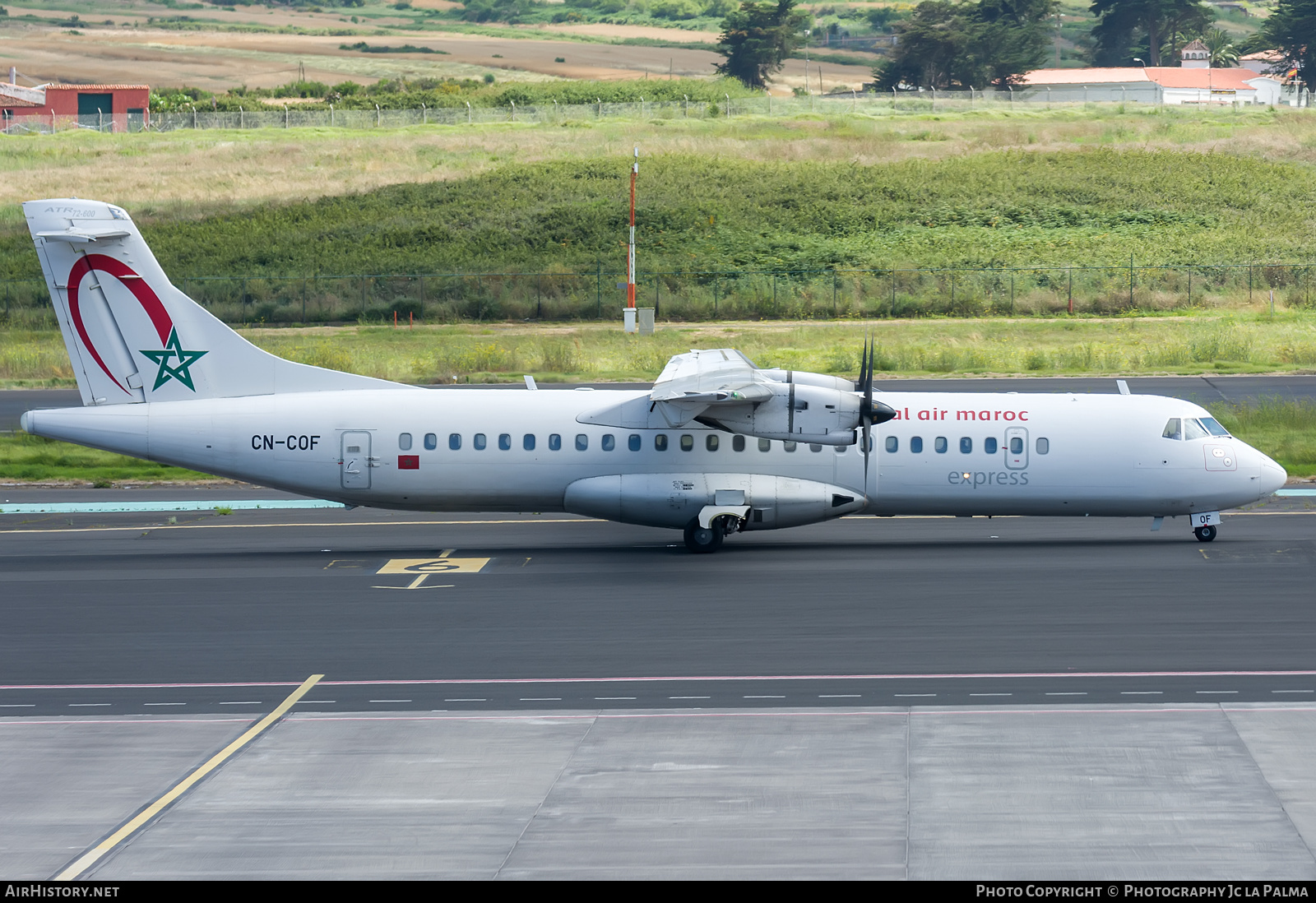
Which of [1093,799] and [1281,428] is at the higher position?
[1093,799]

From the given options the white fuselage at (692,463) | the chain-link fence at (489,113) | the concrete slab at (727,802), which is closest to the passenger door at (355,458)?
the white fuselage at (692,463)

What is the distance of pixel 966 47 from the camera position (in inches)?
5719

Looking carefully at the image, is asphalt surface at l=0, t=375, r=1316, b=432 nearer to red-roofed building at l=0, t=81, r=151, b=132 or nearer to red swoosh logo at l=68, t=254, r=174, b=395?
red swoosh logo at l=68, t=254, r=174, b=395

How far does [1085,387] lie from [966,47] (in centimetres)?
10668

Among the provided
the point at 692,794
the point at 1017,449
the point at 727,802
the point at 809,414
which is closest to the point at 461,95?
the point at 1017,449

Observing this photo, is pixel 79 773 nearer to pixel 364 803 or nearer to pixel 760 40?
pixel 364 803

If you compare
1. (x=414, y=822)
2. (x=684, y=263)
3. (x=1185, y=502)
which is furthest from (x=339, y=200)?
(x=414, y=822)

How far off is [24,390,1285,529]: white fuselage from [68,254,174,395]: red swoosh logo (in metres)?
1.31

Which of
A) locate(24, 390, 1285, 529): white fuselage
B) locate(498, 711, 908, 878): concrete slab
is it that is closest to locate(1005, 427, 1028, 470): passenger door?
locate(24, 390, 1285, 529): white fuselage

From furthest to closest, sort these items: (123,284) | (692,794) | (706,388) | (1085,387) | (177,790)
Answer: (1085,387), (123,284), (706,388), (177,790), (692,794)

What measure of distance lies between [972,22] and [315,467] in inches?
5383

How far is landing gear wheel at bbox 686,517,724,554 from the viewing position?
90.5ft

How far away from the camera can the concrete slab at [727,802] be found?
44.5 feet
